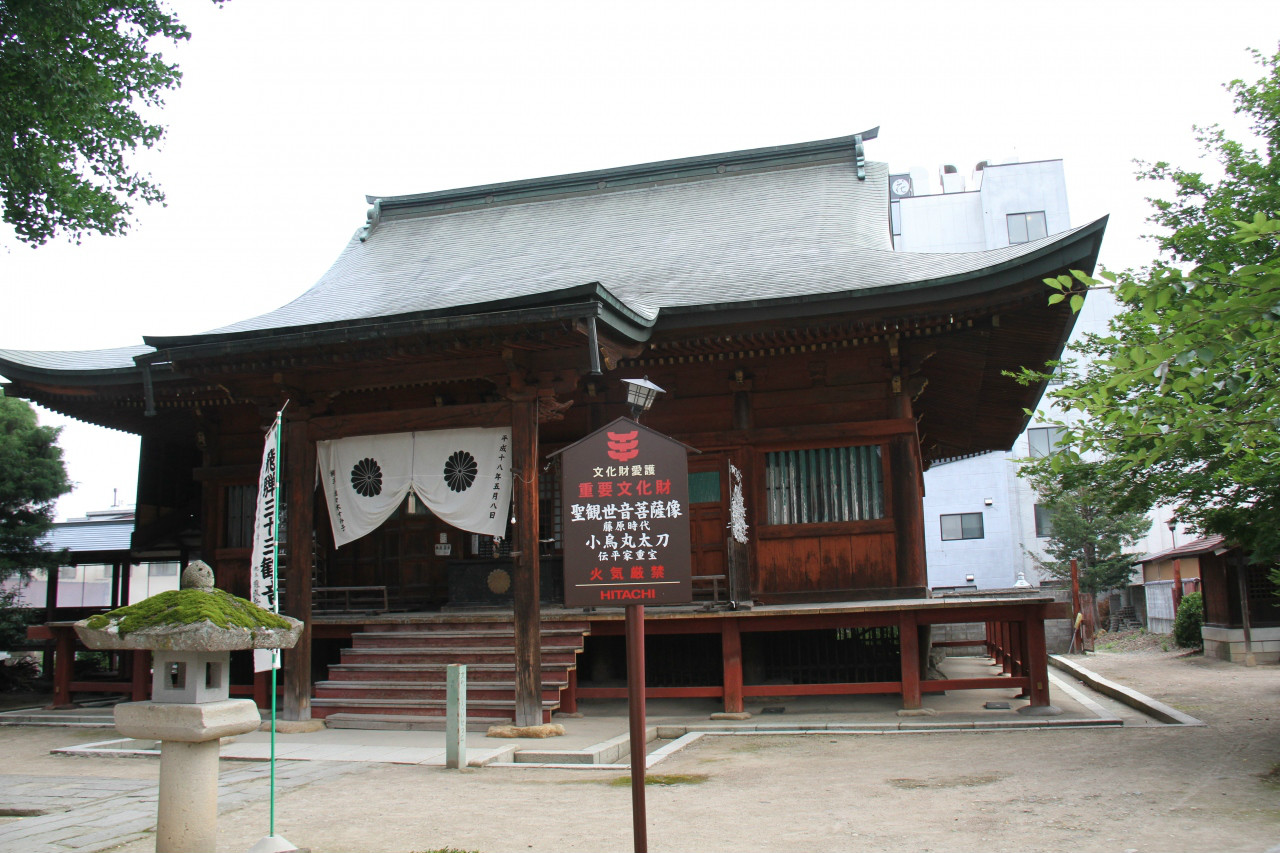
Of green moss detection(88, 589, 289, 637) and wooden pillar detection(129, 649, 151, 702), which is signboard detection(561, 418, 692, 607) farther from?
wooden pillar detection(129, 649, 151, 702)

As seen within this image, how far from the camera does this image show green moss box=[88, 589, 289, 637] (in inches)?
207

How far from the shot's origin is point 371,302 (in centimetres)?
1404

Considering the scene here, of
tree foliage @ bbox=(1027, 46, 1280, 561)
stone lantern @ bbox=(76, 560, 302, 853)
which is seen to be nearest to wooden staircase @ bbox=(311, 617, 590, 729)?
stone lantern @ bbox=(76, 560, 302, 853)

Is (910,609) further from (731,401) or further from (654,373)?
(654,373)

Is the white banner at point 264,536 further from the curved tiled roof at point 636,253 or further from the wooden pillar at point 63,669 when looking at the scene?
the wooden pillar at point 63,669

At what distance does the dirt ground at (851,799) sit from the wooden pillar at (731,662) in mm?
1154

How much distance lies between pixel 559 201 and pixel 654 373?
21.2ft

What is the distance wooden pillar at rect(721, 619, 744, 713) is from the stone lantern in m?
6.05

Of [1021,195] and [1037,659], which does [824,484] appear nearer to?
[1037,659]

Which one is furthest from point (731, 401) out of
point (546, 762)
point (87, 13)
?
point (87, 13)

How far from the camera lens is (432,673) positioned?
10.4 metres

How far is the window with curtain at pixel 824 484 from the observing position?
11367 mm

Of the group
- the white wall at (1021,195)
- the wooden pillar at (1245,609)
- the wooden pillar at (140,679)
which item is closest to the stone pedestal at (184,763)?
the wooden pillar at (140,679)

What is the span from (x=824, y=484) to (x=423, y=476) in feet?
15.6
